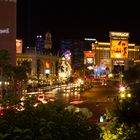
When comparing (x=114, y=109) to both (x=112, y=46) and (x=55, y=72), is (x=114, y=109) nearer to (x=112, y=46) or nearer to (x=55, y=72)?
(x=112, y=46)

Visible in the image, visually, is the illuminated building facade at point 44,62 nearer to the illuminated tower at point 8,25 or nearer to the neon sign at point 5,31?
the illuminated tower at point 8,25

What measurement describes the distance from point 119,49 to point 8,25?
97.6 feet

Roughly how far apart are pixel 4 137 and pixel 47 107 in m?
1.19

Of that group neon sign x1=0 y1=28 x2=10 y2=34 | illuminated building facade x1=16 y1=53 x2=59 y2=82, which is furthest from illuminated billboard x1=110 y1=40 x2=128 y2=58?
illuminated building facade x1=16 y1=53 x2=59 y2=82

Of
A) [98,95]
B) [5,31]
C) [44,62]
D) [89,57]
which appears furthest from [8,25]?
[89,57]

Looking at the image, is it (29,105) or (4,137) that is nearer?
(4,137)

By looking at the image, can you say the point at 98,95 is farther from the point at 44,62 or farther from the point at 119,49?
the point at 44,62

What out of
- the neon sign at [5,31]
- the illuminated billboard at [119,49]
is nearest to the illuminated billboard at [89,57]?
the illuminated billboard at [119,49]

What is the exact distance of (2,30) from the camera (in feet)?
312

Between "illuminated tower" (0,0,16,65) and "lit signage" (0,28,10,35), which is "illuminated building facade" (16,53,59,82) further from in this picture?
"lit signage" (0,28,10,35)

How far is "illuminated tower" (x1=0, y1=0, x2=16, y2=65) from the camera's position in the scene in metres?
94.5

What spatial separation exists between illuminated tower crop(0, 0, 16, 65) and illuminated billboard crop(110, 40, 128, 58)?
2472 cm

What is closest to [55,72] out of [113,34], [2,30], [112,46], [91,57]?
[91,57]

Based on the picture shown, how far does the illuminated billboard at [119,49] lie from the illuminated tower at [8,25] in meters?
24.7
